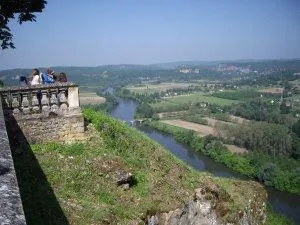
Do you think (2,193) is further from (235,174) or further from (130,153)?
(235,174)

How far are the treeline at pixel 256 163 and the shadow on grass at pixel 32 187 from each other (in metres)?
49.5

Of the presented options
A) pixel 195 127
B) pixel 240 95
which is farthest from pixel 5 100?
pixel 240 95

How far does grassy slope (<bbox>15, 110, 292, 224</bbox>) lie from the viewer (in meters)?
8.94

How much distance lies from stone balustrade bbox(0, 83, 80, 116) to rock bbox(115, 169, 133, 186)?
109 inches

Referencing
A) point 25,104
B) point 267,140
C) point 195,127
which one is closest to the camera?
point 25,104

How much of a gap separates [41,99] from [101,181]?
133 inches

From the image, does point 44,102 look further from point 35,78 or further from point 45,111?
point 35,78

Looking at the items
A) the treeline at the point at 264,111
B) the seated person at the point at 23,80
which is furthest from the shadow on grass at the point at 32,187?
the treeline at the point at 264,111

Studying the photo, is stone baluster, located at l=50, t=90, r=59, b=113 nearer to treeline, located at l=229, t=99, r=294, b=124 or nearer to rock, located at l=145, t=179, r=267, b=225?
rock, located at l=145, t=179, r=267, b=225

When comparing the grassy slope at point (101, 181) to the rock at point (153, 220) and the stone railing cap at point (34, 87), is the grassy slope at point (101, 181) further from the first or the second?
the stone railing cap at point (34, 87)

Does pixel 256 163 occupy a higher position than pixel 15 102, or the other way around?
pixel 15 102

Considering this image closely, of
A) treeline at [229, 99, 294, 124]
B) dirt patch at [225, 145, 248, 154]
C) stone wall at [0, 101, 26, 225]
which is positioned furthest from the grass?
stone wall at [0, 101, 26, 225]

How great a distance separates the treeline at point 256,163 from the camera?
55.4 meters

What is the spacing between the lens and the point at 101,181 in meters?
10.7
